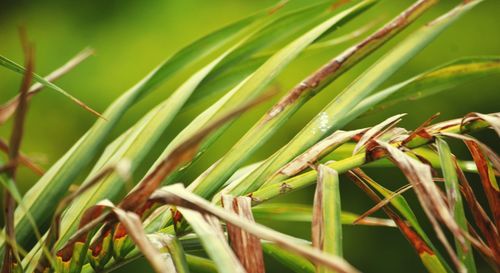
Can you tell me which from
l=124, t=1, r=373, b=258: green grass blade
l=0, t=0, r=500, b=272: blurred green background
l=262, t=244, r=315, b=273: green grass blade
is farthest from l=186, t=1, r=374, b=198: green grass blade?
l=0, t=0, r=500, b=272: blurred green background

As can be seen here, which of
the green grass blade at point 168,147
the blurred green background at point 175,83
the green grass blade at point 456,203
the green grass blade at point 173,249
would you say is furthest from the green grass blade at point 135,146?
the blurred green background at point 175,83

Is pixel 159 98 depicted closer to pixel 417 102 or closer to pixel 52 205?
pixel 417 102

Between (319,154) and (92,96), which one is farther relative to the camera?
(92,96)

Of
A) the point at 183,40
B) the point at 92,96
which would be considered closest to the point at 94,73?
the point at 92,96

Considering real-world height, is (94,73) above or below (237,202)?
above

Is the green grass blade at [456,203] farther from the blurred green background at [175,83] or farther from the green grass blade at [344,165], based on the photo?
the blurred green background at [175,83]

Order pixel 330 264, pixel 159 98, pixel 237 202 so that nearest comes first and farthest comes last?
pixel 330 264 < pixel 237 202 < pixel 159 98

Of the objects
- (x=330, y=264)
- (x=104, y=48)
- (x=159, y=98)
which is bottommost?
(x=330, y=264)

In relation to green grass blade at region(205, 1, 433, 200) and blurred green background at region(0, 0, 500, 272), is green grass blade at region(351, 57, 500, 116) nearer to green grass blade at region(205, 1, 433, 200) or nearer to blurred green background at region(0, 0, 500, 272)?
green grass blade at region(205, 1, 433, 200)
